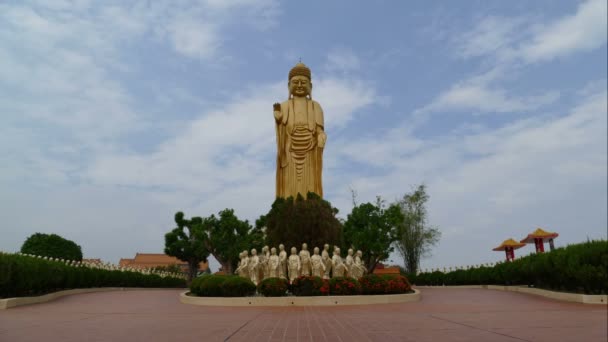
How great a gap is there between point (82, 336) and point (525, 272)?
14.6 m

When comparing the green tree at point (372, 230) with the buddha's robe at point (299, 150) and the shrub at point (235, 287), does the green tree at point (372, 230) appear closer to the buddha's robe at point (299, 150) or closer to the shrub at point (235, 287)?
the buddha's robe at point (299, 150)

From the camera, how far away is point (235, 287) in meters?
14.1

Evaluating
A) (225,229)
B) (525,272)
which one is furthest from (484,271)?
(225,229)

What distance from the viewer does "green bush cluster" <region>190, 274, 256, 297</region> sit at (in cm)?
1406

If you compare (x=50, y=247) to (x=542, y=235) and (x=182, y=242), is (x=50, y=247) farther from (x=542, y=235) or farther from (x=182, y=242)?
(x=542, y=235)

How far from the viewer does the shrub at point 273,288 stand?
13.7 metres

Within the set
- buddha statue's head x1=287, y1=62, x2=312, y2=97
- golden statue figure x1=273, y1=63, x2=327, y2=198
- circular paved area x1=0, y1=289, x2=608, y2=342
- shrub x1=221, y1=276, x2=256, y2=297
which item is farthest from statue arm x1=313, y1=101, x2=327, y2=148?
circular paved area x1=0, y1=289, x2=608, y2=342

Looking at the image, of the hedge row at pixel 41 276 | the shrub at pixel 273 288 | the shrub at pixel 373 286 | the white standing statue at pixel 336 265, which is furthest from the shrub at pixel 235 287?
the hedge row at pixel 41 276

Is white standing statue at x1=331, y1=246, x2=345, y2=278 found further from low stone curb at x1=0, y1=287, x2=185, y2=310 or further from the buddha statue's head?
the buddha statue's head

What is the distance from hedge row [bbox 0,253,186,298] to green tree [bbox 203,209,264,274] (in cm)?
792

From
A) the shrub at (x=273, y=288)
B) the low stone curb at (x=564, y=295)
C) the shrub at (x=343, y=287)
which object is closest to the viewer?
the low stone curb at (x=564, y=295)

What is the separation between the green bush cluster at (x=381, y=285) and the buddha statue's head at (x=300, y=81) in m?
18.1

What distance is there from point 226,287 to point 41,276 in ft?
21.8

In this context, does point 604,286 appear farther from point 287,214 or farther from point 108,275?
point 108,275
